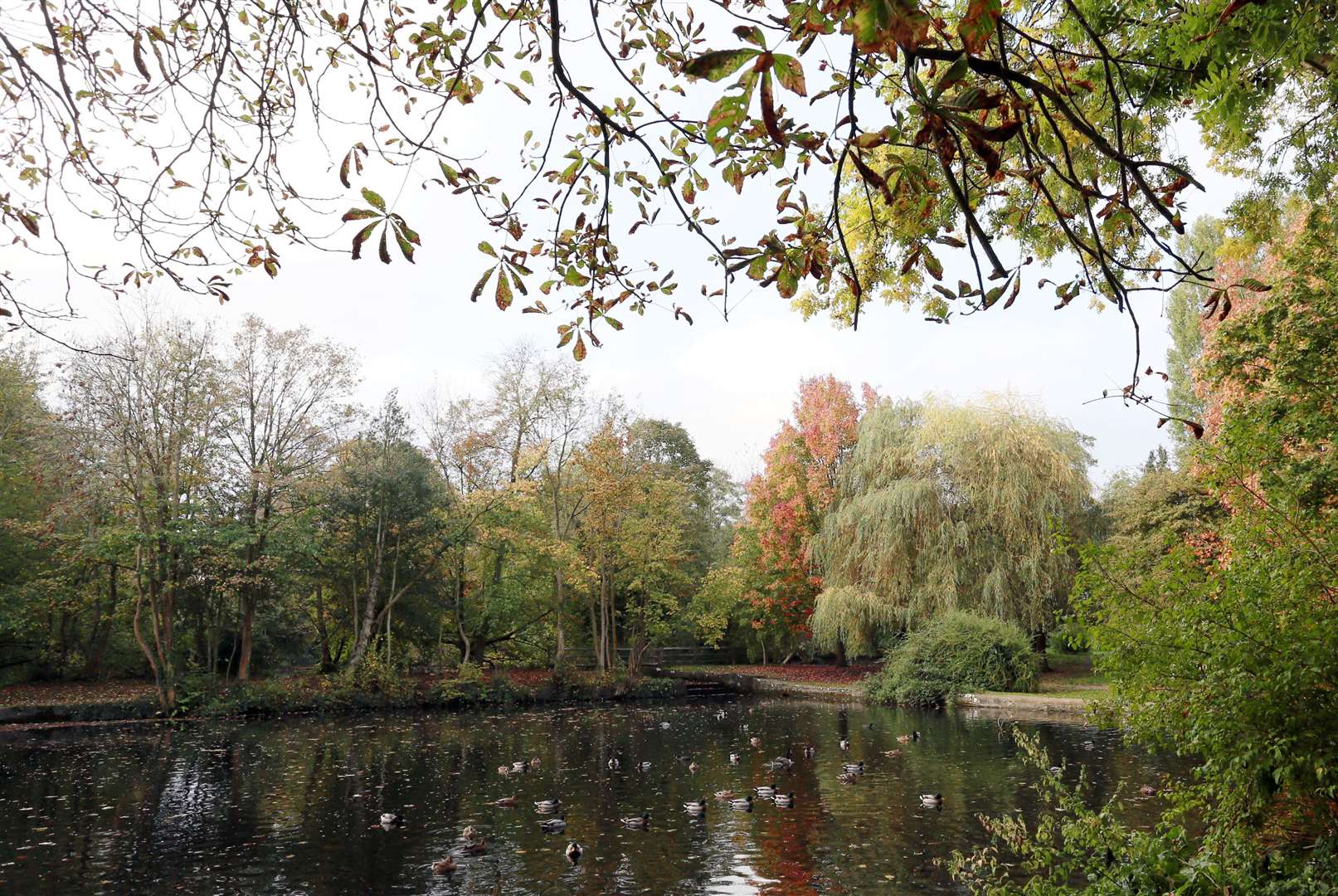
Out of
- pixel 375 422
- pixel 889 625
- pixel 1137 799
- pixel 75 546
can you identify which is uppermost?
pixel 375 422

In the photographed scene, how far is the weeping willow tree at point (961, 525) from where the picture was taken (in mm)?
21359

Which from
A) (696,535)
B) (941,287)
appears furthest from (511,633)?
(941,287)

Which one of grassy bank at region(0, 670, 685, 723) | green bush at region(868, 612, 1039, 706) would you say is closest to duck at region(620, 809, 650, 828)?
green bush at region(868, 612, 1039, 706)

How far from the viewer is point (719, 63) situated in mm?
1218

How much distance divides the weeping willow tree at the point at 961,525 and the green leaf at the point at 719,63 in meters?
21.5

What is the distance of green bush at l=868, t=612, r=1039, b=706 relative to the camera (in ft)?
64.1

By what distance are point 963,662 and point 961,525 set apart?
3.69 m

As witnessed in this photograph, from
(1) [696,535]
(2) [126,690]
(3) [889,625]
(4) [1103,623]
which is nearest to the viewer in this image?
(4) [1103,623]

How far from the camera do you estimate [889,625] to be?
22.6m

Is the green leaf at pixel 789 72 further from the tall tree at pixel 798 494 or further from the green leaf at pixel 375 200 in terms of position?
the tall tree at pixel 798 494

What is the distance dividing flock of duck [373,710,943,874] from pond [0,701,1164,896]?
96mm

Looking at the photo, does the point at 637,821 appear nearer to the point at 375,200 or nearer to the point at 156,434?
the point at 375,200

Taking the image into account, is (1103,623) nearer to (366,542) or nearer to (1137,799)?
(1137,799)

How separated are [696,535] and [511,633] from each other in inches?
365
